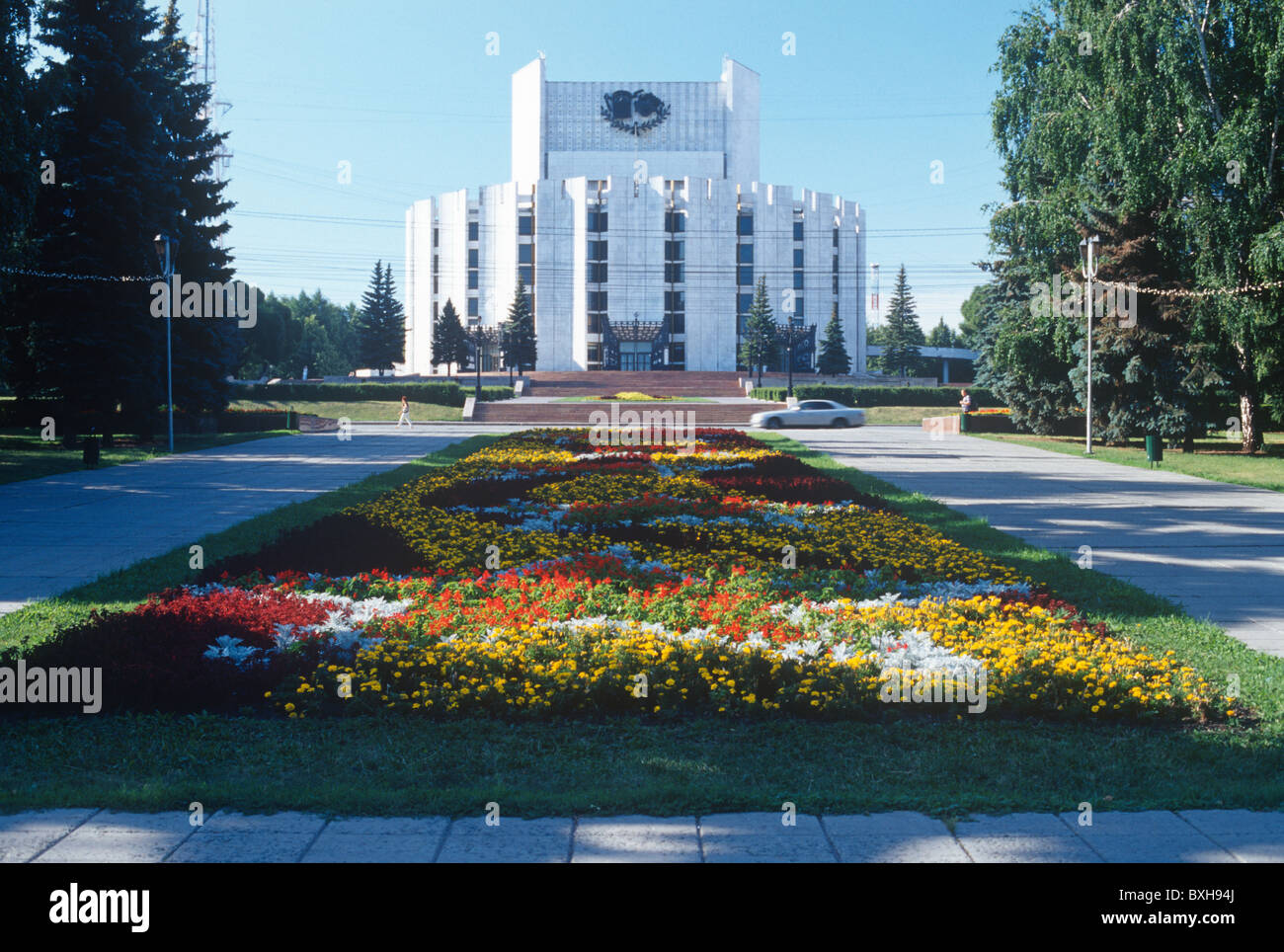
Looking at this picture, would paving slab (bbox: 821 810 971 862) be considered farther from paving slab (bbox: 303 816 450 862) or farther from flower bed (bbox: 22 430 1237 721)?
paving slab (bbox: 303 816 450 862)

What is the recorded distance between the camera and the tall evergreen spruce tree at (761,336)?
86875 millimetres

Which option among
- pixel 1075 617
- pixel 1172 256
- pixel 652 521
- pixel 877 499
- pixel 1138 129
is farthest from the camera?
pixel 1172 256

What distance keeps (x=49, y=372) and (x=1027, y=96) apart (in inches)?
1208

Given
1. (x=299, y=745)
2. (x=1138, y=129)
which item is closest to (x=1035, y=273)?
(x=1138, y=129)

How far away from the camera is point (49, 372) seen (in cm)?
2898

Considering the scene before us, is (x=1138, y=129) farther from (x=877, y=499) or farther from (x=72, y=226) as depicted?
(x=72, y=226)

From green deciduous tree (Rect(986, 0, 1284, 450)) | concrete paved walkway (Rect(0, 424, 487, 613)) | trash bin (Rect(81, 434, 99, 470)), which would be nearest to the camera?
concrete paved walkway (Rect(0, 424, 487, 613))

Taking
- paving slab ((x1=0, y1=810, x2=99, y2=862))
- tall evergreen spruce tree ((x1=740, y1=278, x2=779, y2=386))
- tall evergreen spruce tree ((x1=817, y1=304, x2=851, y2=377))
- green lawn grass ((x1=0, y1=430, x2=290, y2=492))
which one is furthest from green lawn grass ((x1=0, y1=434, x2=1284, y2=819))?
tall evergreen spruce tree ((x1=817, y1=304, x2=851, y2=377))

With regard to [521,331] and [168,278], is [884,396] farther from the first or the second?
[168,278]

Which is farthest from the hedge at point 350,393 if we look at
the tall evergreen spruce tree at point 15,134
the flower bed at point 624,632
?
the flower bed at point 624,632

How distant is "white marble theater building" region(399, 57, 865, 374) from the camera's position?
322 ft

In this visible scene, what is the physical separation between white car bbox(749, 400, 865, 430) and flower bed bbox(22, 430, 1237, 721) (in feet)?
103

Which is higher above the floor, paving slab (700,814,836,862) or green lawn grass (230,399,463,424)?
green lawn grass (230,399,463,424)
